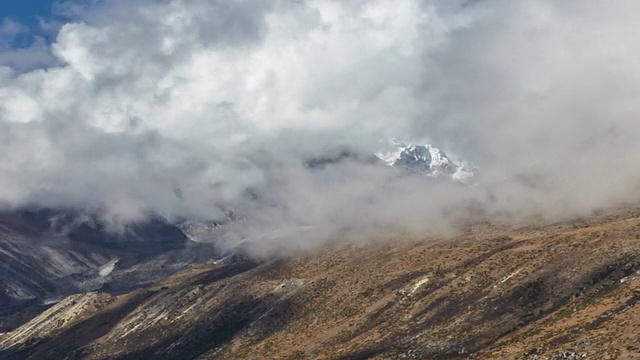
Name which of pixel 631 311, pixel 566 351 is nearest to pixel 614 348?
pixel 566 351

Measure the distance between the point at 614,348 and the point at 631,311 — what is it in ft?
61.3

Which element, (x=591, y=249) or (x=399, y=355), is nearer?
(x=399, y=355)

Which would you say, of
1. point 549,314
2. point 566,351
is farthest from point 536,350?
point 549,314

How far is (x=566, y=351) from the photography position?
427 feet

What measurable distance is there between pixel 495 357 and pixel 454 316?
42250 millimetres

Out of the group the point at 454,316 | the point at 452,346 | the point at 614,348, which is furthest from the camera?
the point at 454,316

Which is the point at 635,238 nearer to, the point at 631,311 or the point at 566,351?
the point at 631,311

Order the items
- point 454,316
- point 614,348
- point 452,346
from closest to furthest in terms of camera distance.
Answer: point 614,348 → point 452,346 → point 454,316

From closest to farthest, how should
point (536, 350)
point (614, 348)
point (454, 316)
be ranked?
point (614, 348) < point (536, 350) < point (454, 316)

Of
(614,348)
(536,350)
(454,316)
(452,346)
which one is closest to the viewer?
(614,348)

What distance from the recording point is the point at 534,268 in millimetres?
191625

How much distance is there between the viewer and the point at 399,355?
169000 mm

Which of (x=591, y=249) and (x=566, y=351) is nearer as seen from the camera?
(x=566, y=351)

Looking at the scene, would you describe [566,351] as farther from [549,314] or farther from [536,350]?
[549,314]
